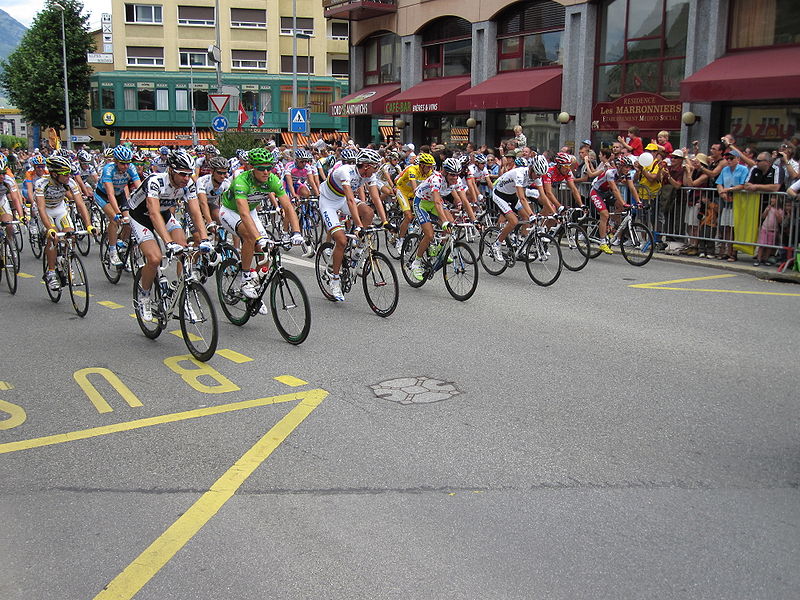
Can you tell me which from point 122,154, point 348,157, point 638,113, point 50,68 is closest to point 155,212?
point 122,154

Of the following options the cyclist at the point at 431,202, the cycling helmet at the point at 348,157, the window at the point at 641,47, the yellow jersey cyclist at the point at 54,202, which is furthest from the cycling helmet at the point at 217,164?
the window at the point at 641,47

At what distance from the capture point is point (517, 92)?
2588 centimetres

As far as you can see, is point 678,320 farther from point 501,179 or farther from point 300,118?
point 300,118

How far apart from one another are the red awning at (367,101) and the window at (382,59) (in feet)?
1.35

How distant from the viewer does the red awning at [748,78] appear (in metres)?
18.3

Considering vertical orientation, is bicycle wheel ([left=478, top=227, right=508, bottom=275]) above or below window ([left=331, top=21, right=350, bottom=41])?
below

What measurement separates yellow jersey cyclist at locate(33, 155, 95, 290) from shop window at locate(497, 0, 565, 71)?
18.4 metres

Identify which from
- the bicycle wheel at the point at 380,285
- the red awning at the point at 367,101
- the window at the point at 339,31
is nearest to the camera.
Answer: the bicycle wheel at the point at 380,285

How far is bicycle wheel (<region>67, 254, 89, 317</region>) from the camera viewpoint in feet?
33.3

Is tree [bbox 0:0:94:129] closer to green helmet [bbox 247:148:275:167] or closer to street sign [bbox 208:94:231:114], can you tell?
street sign [bbox 208:94:231:114]

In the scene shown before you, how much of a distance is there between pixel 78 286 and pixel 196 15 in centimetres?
5853

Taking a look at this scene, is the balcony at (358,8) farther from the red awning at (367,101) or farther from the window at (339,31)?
the window at (339,31)

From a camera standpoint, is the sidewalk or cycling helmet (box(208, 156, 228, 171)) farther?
the sidewalk

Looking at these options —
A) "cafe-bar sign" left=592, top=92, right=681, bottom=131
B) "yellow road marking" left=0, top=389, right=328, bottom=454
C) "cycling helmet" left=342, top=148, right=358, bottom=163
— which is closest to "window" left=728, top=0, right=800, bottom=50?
"cafe-bar sign" left=592, top=92, right=681, bottom=131
